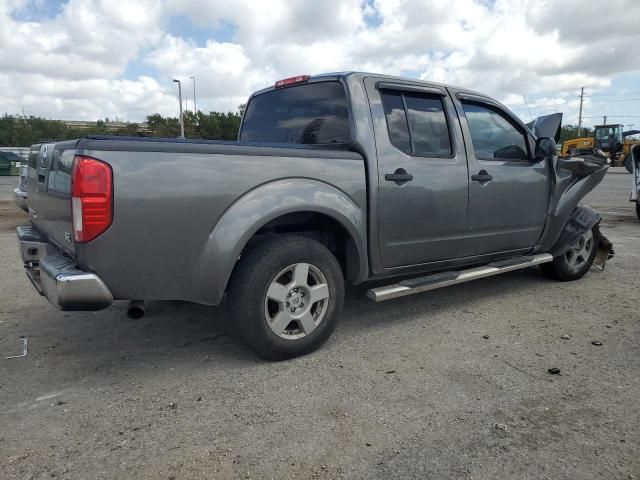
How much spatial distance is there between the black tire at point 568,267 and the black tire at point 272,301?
2.90 m

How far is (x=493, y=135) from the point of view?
443cm

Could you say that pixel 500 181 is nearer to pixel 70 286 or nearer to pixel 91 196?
pixel 91 196

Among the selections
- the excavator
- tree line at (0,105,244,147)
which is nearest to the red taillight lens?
tree line at (0,105,244,147)

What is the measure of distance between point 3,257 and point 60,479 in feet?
17.5

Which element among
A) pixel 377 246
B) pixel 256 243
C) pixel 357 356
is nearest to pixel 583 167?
pixel 377 246

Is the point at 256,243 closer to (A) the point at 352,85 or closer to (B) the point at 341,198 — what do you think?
(B) the point at 341,198

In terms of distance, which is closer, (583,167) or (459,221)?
(459,221)

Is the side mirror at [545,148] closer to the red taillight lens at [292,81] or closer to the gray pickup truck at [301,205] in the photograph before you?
the gray pickup truck at [301,205]

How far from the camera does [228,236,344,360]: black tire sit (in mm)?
3012

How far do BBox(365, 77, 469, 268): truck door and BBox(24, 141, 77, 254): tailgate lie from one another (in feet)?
6.46

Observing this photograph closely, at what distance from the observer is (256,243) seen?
3.20 metres

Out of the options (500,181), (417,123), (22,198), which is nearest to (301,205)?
(417,123)

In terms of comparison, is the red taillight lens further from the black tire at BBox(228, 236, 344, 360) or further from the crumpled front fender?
the crumpled front fender

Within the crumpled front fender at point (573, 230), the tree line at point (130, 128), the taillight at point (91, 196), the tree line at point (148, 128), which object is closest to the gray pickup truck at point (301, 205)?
the taillight at point (91, 196)
